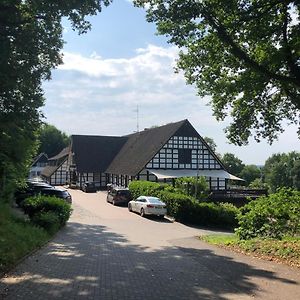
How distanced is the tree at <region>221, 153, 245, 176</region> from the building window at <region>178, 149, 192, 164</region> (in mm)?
57445

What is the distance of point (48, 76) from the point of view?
2102 centimetres

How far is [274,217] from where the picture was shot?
17.6m

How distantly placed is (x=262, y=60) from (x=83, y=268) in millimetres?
9576

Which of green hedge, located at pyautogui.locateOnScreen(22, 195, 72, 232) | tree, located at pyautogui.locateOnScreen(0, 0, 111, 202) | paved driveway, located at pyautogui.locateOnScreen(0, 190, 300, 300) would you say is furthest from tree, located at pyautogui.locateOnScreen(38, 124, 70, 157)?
paved driveway, located at pyautogui.locateOnScreen(0, 190, 300, 300)

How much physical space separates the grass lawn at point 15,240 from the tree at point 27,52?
413 centimetres

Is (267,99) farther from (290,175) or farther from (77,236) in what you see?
(290,175)

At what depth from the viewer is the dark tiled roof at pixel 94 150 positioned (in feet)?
225

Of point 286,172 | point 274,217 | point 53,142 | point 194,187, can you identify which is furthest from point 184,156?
point 53,142

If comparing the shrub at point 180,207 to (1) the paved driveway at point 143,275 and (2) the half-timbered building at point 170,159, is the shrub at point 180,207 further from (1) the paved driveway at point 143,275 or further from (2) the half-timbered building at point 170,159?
(2) the half-timbered building at point 170,159

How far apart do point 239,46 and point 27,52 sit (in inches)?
315

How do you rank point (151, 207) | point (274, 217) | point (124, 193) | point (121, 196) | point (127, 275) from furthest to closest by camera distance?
1. point (124, 193)
2. point (121, 196)
3. point (151, 207)
4. point (274, 217)
5. point (127, 275)

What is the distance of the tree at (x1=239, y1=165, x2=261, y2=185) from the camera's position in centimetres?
11082

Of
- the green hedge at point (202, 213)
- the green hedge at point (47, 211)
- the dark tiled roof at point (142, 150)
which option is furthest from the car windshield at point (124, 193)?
the green hedge at point (47, 211)

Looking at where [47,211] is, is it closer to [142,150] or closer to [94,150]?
[142,150]
